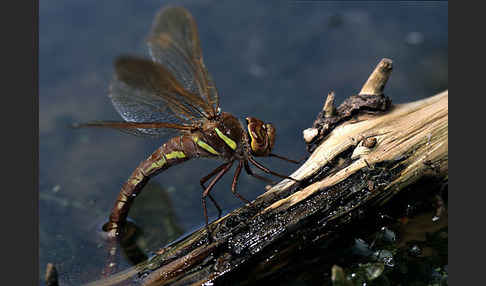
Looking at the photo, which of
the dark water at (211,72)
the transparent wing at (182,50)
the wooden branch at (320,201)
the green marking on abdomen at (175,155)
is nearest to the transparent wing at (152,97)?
the transparent wing at (182,50)

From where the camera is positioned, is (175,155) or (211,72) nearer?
(175,155)

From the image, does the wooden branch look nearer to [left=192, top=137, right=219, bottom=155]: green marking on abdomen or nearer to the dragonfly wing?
[left=192, top=137, right=219, bottom=155]: green marking on abdomen

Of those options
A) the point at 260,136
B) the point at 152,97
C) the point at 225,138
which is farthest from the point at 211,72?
the point at 260,136

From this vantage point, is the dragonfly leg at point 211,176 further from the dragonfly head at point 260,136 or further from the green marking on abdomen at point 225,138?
the dragonfly head at point 260,136

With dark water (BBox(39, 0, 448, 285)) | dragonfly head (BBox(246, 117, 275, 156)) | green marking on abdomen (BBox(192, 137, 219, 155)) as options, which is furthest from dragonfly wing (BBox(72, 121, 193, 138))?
dark water (BBox(39, 0, 448, 285))

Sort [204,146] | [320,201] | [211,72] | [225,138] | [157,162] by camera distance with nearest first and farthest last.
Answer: [320,201] < [225,138] < [204,146] < [157,162] < [211,72]

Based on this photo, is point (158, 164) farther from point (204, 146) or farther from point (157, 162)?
point (204, 146)
